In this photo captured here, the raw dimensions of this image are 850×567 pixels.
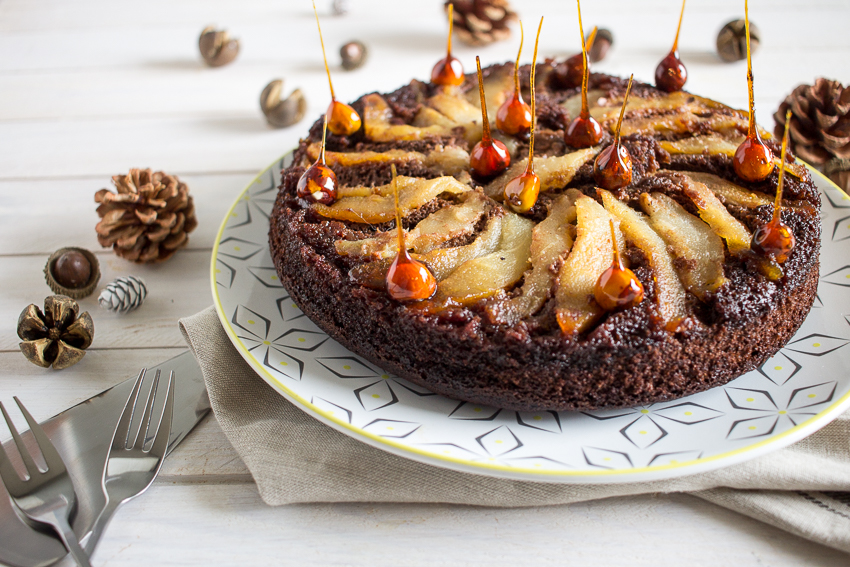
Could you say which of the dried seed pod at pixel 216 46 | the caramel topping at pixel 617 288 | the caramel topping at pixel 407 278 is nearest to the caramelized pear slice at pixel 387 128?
the caramel topping at pixel 407 278

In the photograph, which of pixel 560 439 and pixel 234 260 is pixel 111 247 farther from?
pixel 560 439

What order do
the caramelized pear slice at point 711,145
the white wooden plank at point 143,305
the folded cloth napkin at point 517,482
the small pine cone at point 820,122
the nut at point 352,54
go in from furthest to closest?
the nut at point 352,54 → the small pine cone at point 820,122 → the white wooden plank at point 143,305 → the caramelized pear slice at point 711,145 → the folded cloth napkin at point 517,482

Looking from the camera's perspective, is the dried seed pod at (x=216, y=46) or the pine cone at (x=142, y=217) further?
A: the dried seed pod at (x=216, y=46)

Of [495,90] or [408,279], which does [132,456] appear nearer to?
[408,279]

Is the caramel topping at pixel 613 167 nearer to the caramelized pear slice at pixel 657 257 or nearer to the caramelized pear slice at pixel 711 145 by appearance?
the caramelized pear slice at pixel 657 257

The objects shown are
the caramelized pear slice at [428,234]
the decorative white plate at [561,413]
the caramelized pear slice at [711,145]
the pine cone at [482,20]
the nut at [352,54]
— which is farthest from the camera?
the pine cone at [482,20]

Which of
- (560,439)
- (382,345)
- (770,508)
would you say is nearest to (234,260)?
(382,345)
